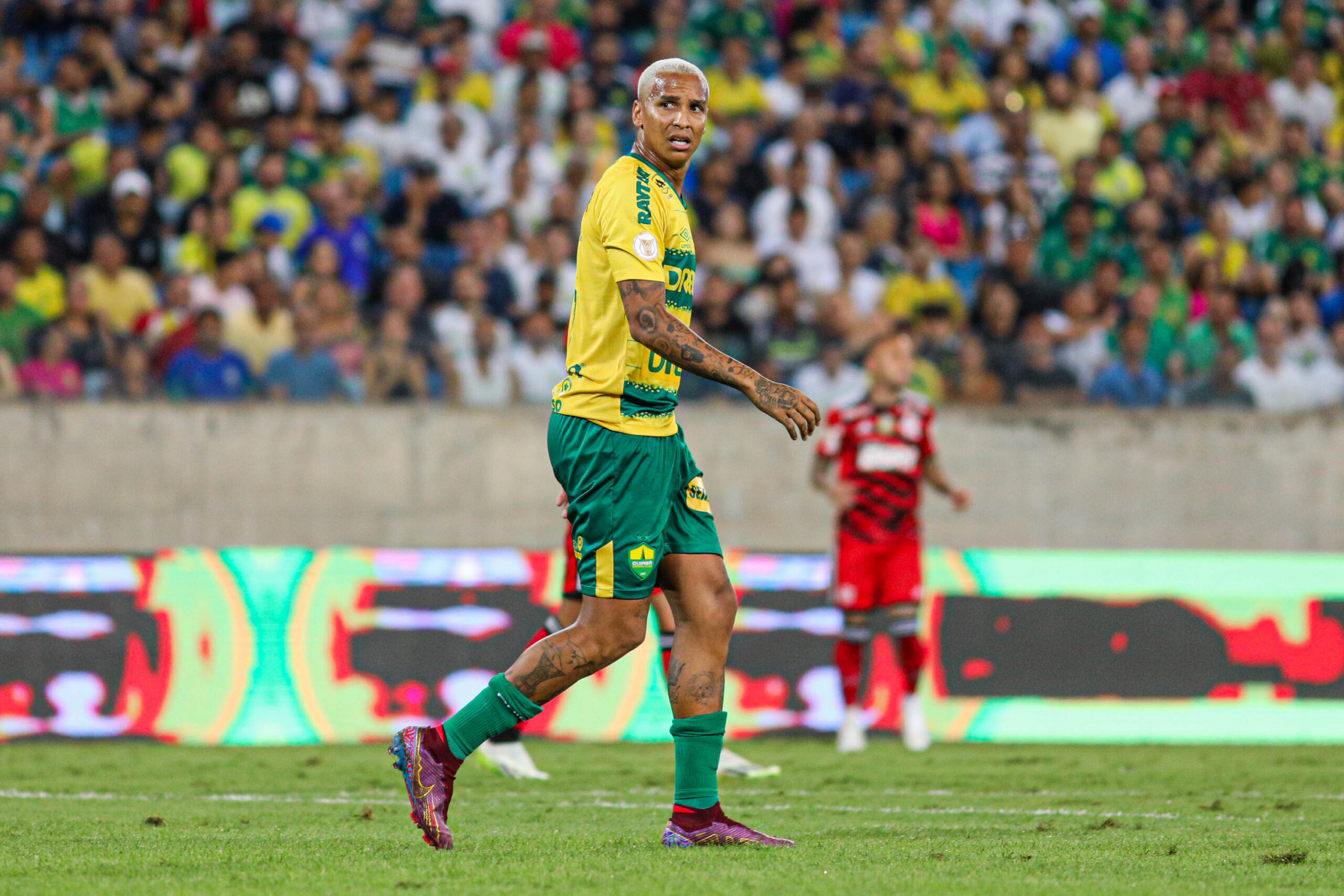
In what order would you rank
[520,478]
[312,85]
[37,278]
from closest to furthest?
1. [37,278]
2. [520,478]
3. [312,85]

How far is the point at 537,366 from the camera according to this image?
11906mm

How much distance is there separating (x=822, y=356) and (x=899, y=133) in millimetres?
4075

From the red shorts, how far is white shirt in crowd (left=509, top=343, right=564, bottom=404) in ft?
9.25

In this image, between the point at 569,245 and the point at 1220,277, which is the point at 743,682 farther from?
the point at 1220,277

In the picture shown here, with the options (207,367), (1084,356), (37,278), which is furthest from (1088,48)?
(37,278)

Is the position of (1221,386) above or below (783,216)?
below

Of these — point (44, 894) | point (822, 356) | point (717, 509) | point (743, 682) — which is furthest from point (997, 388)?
point (44, 894)

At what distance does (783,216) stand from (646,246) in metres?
9.28

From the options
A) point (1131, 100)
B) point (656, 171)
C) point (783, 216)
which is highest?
point (1131, 100)

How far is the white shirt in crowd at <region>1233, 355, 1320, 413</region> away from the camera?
40.7ft

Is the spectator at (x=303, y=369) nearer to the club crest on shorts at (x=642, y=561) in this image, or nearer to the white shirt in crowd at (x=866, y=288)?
the white shirt in crowd at (x=866, y=288)

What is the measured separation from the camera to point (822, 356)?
469 inches

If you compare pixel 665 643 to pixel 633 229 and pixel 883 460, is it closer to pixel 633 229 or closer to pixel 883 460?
pixel 883 460

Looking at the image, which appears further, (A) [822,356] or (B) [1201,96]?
(B) [1201,96]
